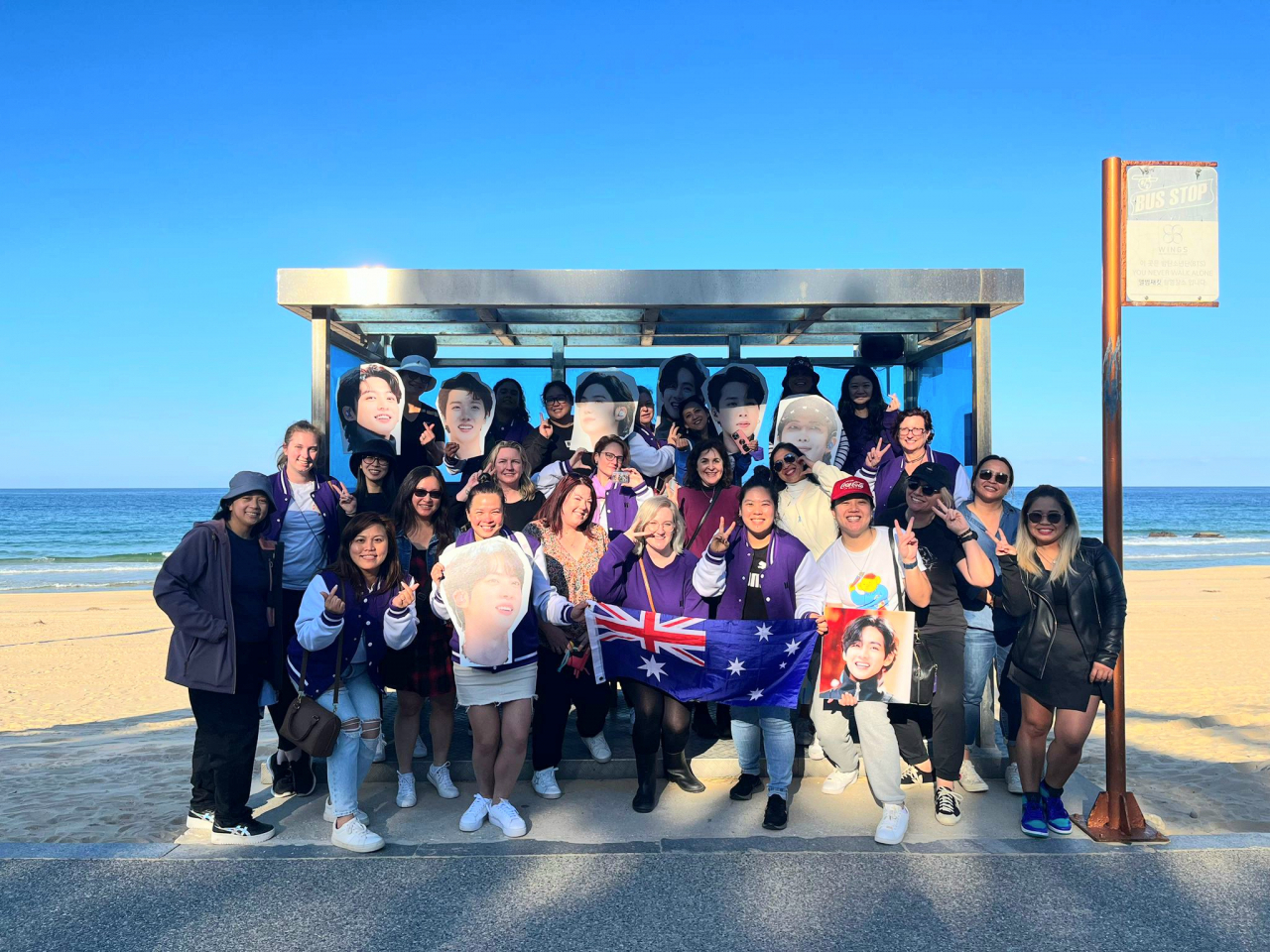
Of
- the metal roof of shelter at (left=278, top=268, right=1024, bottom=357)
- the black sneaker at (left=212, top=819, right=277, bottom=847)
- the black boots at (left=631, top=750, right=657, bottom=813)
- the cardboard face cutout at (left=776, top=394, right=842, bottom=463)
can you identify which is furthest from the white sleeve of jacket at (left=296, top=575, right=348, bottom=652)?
the cardboard face cutout at (left=776, top=394, right=842, bottom=463)

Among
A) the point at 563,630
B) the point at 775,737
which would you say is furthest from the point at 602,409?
the point at 775,737

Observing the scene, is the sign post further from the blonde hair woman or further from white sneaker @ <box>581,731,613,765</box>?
the blonde hair woman

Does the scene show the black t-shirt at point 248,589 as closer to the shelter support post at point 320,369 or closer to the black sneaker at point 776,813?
the shelter support post at point 320,369

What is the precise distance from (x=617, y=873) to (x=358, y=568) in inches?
79.6

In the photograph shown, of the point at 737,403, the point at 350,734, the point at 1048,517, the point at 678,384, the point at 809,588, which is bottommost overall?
the point at 350,734

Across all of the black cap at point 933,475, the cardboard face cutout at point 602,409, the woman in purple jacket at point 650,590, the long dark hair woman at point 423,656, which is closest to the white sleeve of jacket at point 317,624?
the long dark hair woman at point 423,656

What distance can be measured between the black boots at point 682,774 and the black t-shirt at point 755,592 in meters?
1.03

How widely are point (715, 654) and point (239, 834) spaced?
271cm

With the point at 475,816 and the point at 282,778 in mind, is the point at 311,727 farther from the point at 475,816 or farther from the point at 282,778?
the point at 282,778

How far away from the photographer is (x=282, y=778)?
5.08 metres

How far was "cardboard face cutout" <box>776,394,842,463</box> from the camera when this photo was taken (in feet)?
21.0

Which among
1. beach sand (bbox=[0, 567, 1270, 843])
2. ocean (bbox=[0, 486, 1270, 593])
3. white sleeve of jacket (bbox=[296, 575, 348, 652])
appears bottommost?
ocean (bbox=[0, 486, 1270, 593])

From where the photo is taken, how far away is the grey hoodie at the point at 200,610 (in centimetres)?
420

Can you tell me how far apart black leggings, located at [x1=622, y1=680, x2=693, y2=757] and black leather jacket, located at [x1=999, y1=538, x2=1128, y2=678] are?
1906mm
